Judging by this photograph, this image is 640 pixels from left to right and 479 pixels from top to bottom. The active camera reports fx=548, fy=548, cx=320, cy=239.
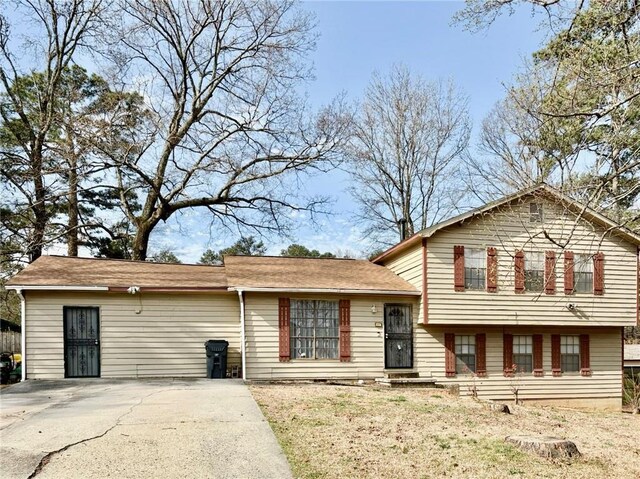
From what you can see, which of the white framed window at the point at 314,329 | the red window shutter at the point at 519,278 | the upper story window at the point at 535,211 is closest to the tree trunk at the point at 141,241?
the white framed window at the point at 314,329

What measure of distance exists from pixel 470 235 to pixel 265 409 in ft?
27.5

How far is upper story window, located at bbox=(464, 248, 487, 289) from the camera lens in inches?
595

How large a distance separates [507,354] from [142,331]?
1007cm

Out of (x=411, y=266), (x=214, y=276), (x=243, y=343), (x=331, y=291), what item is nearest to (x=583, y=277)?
(x=411, y=266)

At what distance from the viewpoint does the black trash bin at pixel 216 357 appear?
13.4m

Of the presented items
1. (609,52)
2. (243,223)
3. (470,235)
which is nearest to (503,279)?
(470,235)

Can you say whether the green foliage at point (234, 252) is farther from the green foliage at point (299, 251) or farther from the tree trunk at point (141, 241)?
the tree trunk at point (141, 241)

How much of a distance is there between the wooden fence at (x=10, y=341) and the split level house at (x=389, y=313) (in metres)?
8.27

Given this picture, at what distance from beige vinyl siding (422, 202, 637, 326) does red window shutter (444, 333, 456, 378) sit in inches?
28.9

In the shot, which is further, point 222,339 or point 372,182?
point 372,182

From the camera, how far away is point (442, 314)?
14703mm

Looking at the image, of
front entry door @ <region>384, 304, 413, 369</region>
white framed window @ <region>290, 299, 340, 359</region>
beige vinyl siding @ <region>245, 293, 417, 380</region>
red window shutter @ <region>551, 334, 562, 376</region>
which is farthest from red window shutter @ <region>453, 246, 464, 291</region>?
red window shutter @ <region>551, 334, 562, 376</region>

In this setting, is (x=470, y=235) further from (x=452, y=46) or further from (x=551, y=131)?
(x=452, y=46)

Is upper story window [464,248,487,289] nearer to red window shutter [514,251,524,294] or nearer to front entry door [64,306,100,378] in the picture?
red window shutter [514,251,524,294]
